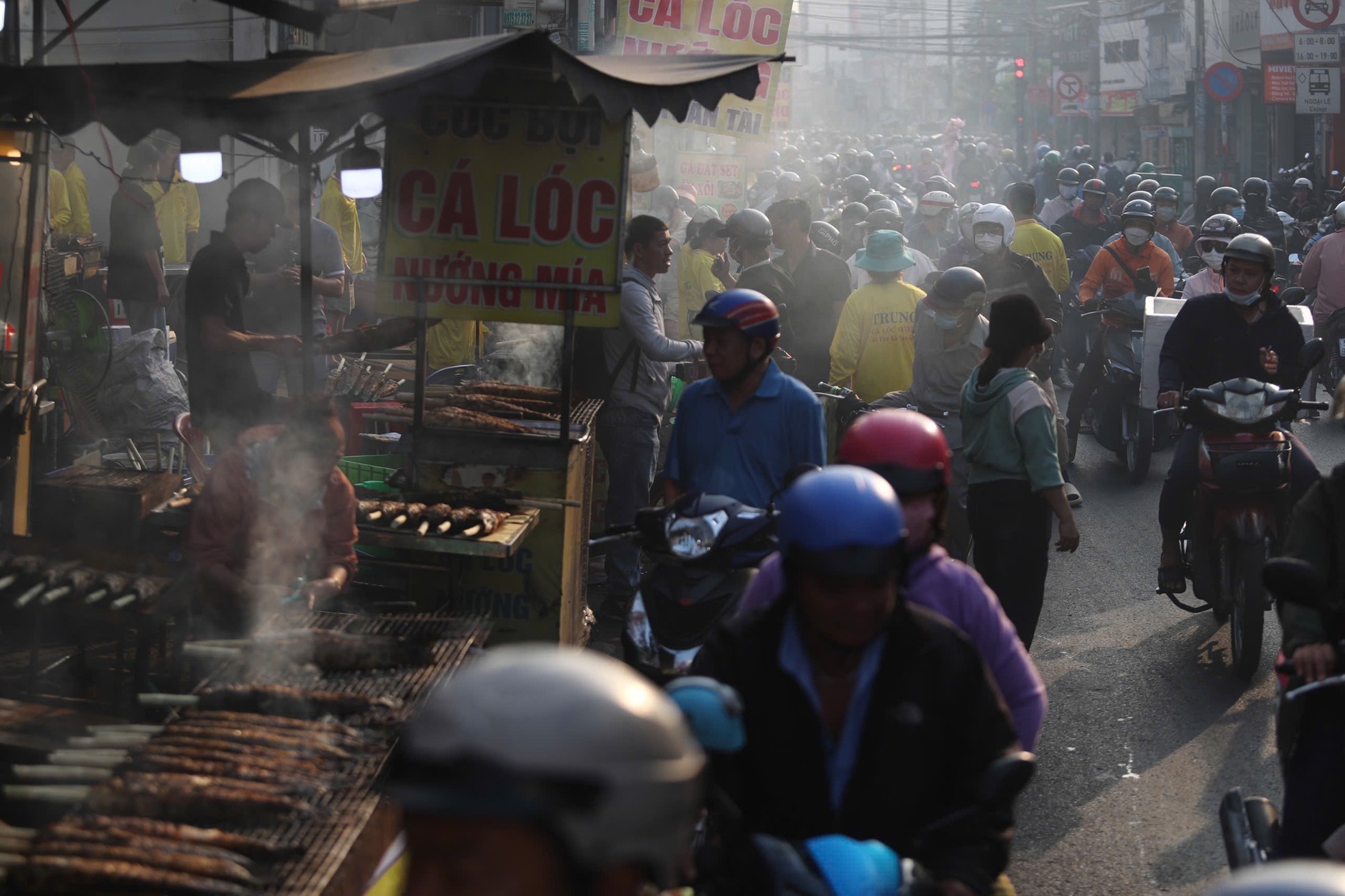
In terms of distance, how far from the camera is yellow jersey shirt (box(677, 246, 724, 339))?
36.9ft

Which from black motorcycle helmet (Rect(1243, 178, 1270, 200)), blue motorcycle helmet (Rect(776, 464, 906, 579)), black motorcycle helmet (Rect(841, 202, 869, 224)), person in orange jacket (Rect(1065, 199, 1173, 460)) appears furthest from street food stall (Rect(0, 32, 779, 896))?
black motorcycle helmet (Rect(1243, 178, 1270, 200))

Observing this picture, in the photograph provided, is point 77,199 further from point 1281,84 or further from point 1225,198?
point 1281,84

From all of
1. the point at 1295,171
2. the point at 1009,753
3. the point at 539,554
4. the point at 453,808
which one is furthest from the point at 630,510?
the point at 1295,171

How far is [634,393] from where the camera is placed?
27.7ft

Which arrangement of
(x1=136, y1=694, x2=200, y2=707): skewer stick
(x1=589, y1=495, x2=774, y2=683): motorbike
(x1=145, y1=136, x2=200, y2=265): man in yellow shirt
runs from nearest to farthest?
1. (x1=136, y1=694, x2=200, y2=707): skewer stick
2. (x1=589, y1=495, x2=774, y2=683): motorbike
3. (x1=145, y1=136, x2=200, y2=265): man in yellow shirt

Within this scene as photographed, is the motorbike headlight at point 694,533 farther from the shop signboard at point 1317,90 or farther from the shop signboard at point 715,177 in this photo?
the shop signboard at point 1317,90

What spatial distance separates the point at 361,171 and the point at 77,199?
28.9 ft

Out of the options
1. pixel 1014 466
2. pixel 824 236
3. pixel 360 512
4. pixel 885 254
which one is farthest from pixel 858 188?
pixel 360 512

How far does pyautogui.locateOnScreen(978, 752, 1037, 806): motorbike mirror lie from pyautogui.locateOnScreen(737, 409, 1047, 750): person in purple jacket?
1.20ft

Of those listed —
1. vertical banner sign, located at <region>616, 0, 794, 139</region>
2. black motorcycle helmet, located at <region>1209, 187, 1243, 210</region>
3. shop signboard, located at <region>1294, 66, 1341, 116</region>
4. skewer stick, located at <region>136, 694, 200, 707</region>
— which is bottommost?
skewer stick, located at <region>136, 694, 200, 707</region>

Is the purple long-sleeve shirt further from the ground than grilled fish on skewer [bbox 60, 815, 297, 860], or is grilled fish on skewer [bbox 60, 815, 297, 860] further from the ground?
the purple long-sleeve shirt

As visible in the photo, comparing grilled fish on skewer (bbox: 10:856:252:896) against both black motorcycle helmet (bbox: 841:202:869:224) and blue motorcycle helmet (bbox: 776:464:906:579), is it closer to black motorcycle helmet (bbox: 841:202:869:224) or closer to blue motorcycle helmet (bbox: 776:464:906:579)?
blue motorcycle helmet (bbox: 776:464:906:579)

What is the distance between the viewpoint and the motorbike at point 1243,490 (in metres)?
7.19

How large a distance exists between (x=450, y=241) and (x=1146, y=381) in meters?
6.69
